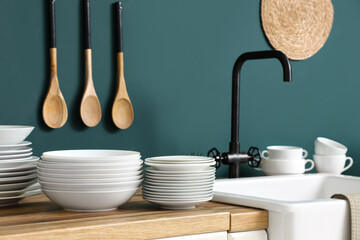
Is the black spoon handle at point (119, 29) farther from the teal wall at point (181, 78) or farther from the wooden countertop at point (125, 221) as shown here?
the wooden countertop at point (125, 221)

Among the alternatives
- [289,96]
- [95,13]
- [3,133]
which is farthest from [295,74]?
[3,133]

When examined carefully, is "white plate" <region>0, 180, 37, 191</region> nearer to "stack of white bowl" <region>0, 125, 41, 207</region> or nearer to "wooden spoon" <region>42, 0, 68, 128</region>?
"stack of white bowl" <region>0, 125, 41, 207</region>

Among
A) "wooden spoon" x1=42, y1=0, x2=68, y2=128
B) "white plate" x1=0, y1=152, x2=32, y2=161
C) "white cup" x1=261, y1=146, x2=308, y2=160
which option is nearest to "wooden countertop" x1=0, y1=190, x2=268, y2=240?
"white plate" x1=0, y1=152, x2=32, y2=161

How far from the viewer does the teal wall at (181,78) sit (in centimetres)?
169

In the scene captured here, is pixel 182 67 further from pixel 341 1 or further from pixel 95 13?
pixel 341 1

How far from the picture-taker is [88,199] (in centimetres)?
120

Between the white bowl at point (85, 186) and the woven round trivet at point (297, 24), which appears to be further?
the woven round trivet at point (297, 24)

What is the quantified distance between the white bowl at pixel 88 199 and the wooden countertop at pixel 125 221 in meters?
0.02

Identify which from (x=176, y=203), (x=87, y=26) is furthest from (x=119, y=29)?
(x=176, y=203)

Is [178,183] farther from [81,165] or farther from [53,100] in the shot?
[53,100]

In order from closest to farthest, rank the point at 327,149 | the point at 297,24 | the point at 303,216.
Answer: the point at 303,216
the point at 327,149
the point at 297,24

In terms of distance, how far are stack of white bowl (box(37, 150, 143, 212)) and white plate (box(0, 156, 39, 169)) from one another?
0.09 metres

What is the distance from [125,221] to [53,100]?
0.72 meters

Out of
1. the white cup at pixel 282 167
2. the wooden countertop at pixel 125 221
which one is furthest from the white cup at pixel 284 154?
the wooden countertop at pixel 125 221
